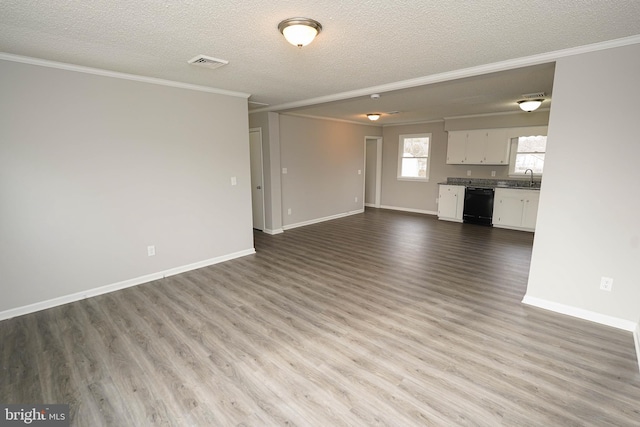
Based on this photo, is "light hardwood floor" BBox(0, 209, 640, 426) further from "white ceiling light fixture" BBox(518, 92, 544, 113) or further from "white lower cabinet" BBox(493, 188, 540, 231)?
"white lower cabinet" BBox(493, 188, 540, 231)

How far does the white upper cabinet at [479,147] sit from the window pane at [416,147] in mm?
822

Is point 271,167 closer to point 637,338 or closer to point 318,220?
point 318,220

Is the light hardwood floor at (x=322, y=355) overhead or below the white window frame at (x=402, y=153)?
below

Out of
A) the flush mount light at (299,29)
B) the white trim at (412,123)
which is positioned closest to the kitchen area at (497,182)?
the white trim at (412,123)

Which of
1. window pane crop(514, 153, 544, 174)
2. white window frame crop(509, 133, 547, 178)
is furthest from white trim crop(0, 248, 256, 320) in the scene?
window pane crop(514, 153, 544, 174)

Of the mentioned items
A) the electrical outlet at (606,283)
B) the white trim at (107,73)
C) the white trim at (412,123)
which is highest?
the white trim at (412,123)

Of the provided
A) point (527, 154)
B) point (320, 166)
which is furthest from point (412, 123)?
point (320, 166)

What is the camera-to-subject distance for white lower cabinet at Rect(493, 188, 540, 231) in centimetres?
612

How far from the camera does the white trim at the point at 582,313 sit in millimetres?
2738

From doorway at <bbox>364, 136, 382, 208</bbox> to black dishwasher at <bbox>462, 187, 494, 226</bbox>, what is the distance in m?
2.72

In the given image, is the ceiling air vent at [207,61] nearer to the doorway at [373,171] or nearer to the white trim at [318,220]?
the white trim at [318,220]

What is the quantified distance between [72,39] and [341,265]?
3722mm

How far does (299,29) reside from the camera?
212cm

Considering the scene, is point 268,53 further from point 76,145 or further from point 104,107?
point 76,145
